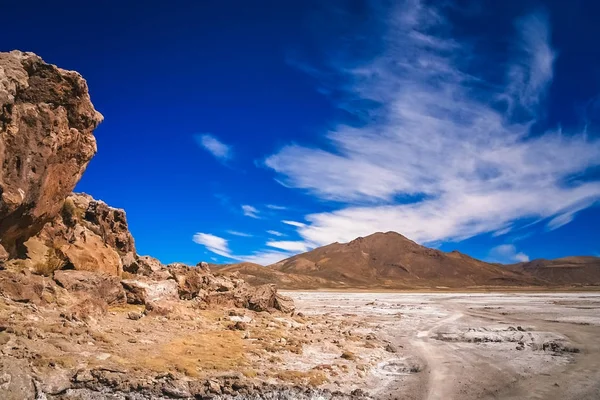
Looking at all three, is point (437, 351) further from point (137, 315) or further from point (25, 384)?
point (25, 384)

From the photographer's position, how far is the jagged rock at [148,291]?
18.5 meters

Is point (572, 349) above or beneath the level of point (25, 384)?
above

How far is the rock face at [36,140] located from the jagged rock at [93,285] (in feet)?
8.17

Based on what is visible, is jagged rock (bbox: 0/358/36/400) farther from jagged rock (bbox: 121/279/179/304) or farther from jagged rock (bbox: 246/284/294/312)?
jagged rock (bbox: 246/284/294/312)

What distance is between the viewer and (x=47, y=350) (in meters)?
10.4

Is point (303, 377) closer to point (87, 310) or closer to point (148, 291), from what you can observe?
point (87, 310)

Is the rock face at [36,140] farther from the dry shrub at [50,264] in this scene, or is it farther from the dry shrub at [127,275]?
the dry shrub at [127,275]

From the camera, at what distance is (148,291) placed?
1955cm

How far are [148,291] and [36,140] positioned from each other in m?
8.66

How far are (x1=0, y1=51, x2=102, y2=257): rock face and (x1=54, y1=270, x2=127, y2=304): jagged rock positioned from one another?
8.17 feet

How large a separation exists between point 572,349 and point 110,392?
19.5 meters

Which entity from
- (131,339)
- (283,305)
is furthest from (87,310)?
(283,305)

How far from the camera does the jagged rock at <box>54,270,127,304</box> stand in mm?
15212

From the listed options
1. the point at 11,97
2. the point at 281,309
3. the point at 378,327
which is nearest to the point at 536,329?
the point at 378,327
